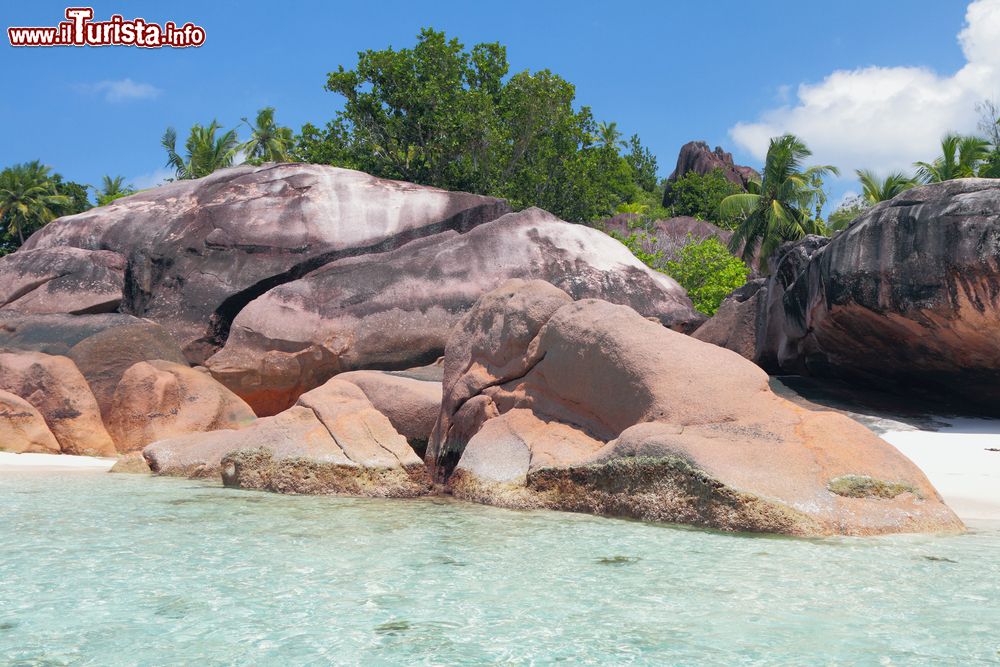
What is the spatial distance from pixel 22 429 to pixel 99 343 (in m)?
1.73

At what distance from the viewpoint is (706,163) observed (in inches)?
1864

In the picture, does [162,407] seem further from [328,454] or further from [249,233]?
[328,454]

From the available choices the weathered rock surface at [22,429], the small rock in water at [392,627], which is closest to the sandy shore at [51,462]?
the weathered rock surface at [22,429]

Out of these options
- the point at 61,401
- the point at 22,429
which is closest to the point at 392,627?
the point at 22,429

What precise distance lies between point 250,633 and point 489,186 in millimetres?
18978

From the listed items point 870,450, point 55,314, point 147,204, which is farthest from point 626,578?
point 147,204

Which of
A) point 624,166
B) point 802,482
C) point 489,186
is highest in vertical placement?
point 624,166

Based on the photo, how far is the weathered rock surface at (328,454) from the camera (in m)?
8.10

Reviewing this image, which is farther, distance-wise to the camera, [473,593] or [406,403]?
[406,403]

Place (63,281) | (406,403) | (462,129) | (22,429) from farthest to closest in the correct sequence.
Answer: (462,129), (63,281), (22,429), (406,403)

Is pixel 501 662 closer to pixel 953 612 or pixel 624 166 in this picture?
pixel 953 612

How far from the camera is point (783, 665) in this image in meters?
3.32

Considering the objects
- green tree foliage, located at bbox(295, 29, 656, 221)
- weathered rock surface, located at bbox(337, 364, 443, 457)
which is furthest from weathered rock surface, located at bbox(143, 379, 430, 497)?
green tree foliage, located at bbox(295, 29, 656, 221)

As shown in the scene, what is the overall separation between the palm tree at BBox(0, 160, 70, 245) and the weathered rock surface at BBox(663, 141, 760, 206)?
30.2 metres
